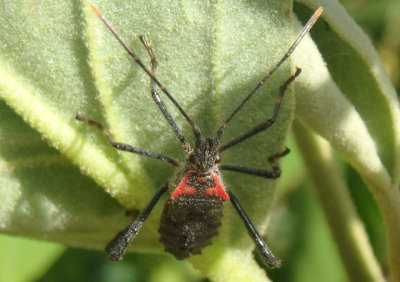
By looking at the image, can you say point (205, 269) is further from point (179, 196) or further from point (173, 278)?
point (173, 278)

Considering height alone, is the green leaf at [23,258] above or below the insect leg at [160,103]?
below

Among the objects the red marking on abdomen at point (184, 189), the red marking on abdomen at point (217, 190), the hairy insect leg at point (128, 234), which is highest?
the red marking on abdomen at point (217, 190)

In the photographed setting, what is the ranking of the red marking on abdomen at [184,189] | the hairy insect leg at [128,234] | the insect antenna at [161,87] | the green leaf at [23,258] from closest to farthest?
1. the insect antenna at [161,87]
2. the hairy insect leg at [128,234]
3. the red marking on abdomen at [184,189]
4. the green leaf at [23,258]

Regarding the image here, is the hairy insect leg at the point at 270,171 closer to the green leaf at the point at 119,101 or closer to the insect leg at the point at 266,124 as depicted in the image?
the green leaf at the point at 119,101

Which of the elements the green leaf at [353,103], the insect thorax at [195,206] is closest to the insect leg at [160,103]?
the insect thorax at [195,206]

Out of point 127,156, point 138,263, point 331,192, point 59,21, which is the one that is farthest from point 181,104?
point 138,263

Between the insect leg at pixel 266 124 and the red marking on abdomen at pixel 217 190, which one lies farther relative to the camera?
the red marking on abdomen at pixel 217 190

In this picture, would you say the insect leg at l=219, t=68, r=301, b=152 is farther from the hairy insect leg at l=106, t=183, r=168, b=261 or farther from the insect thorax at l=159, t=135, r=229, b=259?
the hairy insect leg at l=106, t=183, r=168, b=261
